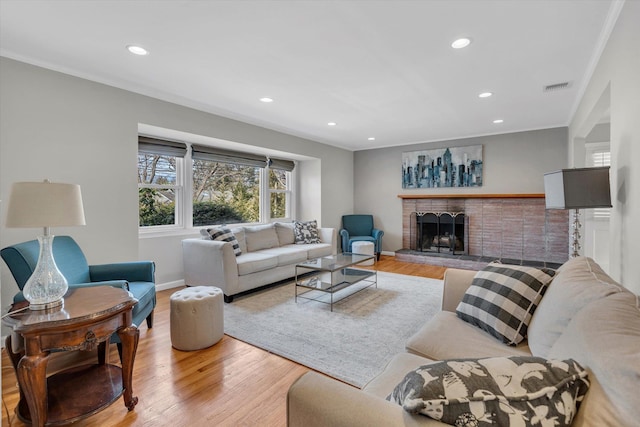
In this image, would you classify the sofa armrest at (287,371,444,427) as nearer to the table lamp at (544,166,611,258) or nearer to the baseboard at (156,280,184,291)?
the table lamp at (544,166,611,258)

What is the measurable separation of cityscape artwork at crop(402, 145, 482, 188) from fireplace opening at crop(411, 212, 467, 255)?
0.61m

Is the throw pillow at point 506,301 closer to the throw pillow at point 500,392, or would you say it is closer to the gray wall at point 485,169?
the throw pillow at point 500,392

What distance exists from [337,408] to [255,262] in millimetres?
3119

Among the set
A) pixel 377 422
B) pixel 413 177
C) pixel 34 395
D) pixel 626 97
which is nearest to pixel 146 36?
pixel 34 395

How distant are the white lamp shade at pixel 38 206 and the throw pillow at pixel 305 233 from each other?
3.73m

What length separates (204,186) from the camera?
15.6ft

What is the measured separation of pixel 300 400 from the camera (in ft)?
2.96

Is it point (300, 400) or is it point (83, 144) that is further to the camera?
point (83, 144)

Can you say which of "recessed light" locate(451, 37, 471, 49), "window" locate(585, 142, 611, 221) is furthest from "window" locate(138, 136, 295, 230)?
"window" locate(585, 142, 611, 221)

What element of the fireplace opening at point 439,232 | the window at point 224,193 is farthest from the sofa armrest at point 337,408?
the fireplace opening at point 439,232

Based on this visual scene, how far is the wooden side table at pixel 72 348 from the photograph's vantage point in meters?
1.44

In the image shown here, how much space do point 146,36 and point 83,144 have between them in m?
1.37

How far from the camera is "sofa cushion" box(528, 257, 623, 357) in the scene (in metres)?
1.19

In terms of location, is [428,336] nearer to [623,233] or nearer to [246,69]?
[623,233]
